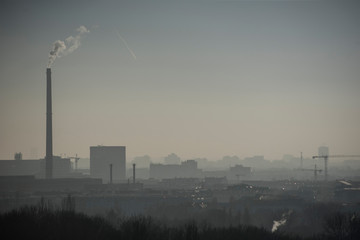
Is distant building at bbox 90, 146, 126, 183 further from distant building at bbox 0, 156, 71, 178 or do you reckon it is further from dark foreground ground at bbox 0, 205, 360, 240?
dark foreground ground at bbox 0, 205, 360, 240

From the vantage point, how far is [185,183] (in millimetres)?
142750

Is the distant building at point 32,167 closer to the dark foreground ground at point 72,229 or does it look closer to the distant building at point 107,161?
the distant building at point 107,161

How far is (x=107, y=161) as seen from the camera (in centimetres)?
17388

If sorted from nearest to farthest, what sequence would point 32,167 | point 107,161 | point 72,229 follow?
point 72,229 → point 32,167 → point 107,161

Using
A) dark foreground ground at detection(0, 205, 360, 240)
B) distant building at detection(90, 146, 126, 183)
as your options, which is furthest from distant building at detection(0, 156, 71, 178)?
dark foreground ground at detection(0, 205, 360, 240)

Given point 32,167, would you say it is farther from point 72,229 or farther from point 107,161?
point 72,229

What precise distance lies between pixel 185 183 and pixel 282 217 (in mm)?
78837

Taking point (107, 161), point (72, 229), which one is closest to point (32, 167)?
point (107, 161)

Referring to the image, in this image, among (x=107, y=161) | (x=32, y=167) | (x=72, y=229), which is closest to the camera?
(x=72, y=229)

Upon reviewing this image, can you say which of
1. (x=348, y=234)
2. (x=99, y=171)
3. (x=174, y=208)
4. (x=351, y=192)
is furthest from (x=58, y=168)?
(x=348, y=234)

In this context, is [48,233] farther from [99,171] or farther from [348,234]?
[99,171]

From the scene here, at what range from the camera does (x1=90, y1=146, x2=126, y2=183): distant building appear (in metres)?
173

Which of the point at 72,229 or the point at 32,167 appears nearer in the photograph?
the point at 72,229

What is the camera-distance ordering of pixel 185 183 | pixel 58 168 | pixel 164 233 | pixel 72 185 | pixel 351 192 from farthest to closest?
pixel 58 168 → pixel 185 183 → pixel 72 185 → pixel 351 192 → pixel 164 233
